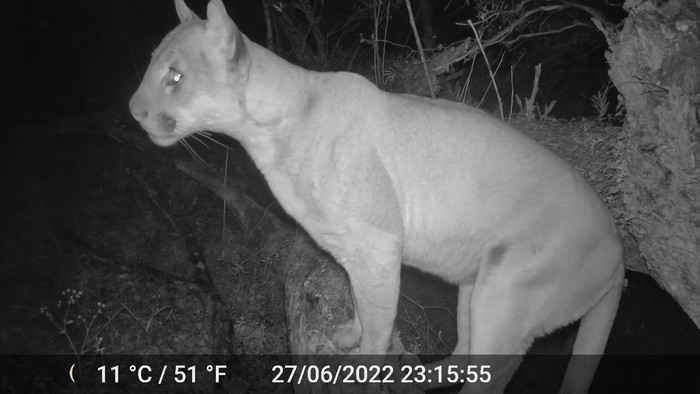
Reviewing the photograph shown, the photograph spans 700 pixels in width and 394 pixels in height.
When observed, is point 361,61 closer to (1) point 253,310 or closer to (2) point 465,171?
(1) point 253,310

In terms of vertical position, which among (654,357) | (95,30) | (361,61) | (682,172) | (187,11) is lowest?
(654,357)

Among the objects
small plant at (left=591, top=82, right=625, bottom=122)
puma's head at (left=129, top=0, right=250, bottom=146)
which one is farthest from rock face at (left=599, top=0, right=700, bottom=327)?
puma's head at (left=129, top=0, right=250, bottom=146)

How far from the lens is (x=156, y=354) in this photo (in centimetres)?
598

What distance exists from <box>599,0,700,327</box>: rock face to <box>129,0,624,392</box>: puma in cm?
93

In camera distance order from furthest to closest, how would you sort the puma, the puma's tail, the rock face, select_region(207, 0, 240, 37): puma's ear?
the rock face < the puma's tail < the puma < select_region(207, 0, 240, 37): puma's ear

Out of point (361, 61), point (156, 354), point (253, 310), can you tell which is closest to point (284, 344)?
point (253, 310)

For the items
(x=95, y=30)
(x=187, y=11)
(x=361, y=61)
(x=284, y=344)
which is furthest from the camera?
(x=95, y=30)

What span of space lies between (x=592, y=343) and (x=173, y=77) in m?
3.05

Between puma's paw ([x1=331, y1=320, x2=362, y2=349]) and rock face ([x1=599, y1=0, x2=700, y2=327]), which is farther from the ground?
rock face ([x1=599, y1=0, x2=700, y2=327])

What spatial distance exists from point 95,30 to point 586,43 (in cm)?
909

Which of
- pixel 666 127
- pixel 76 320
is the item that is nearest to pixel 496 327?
pixel 666 127

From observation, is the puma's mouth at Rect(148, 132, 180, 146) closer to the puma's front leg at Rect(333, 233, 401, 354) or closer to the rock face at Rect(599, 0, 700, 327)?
the puma's front leg at Rect(333, 233, 401, 354)

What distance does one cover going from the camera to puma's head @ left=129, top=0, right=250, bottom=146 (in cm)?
257

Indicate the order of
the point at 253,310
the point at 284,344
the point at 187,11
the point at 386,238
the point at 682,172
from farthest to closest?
the point at 253,310 → the point at 284,344 → the point at 682,172 → the point at 187,11 → the point at 386,238
